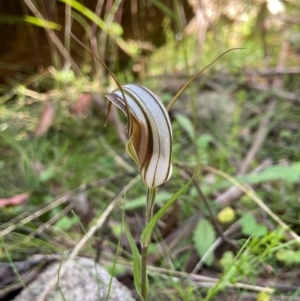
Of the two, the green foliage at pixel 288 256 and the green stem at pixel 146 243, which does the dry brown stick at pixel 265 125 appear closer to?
the green foliage at pixel 288 256

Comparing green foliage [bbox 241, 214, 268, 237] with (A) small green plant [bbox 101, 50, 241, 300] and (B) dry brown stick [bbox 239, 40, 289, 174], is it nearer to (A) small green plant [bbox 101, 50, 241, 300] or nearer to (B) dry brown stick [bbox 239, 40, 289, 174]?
(B) dry brown stick [bbox 239, 40, 289, 174]

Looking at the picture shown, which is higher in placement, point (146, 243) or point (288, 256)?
point (146, 243)

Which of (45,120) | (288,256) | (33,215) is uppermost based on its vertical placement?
(45,120)

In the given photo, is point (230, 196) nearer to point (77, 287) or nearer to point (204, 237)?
point (204, 237)

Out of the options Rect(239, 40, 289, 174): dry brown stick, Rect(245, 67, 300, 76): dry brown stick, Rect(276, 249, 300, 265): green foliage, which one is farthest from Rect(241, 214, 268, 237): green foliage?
Rect(245, 67, 300, 76): dry brown stick

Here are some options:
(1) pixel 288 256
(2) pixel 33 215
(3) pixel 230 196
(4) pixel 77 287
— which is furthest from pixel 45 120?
(1) pixel 288 256

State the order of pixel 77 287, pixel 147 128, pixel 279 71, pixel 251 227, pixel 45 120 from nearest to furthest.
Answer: pixel 147 128
pixel 77 287
pixel 251 227
pixel 45 120
pixel 279 71

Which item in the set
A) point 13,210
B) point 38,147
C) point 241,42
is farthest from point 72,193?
point 241,42
